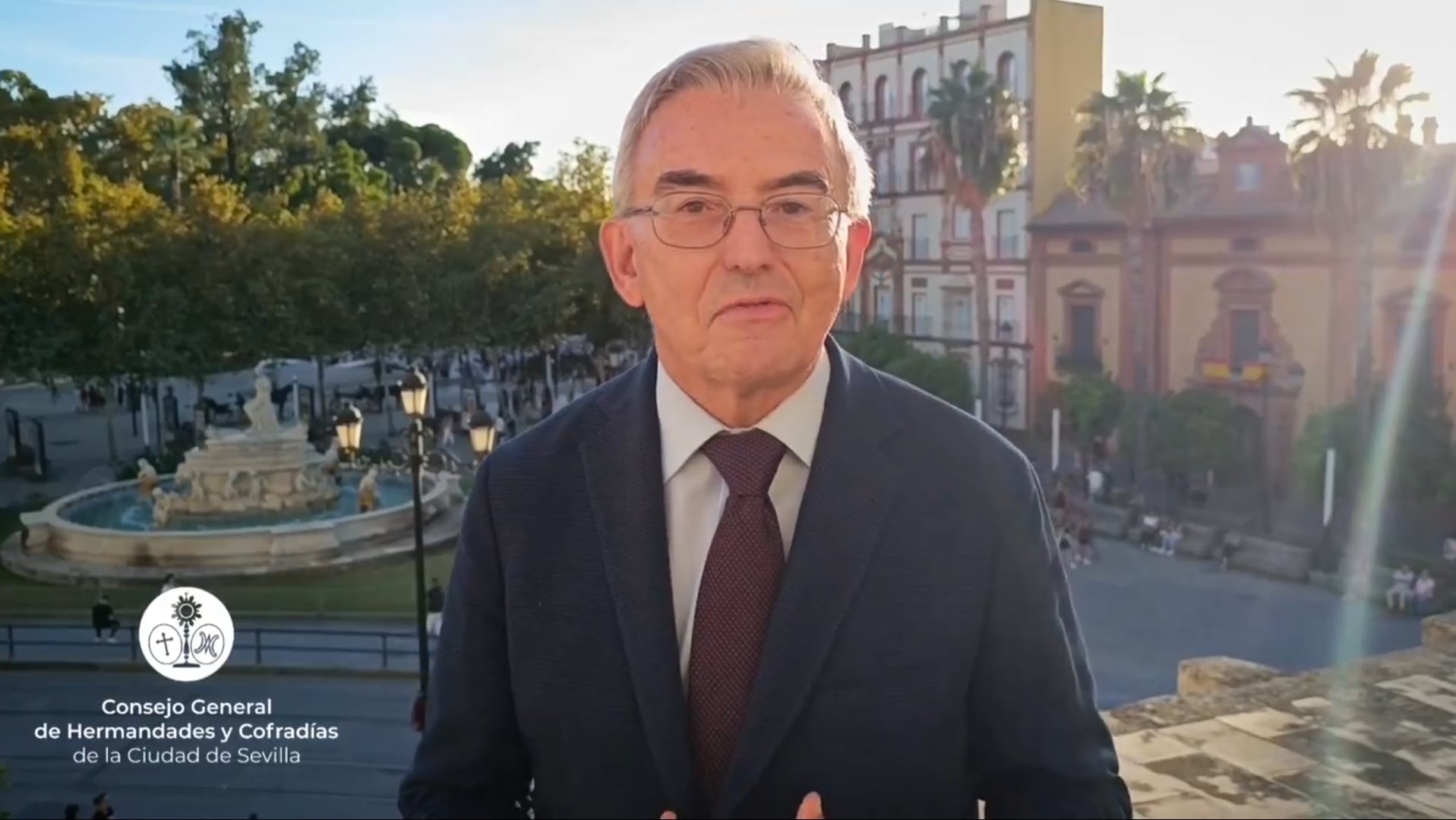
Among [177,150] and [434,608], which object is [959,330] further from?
[434,608]

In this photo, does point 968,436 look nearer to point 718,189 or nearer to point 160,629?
point 718,189

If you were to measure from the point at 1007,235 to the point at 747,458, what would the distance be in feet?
91.7

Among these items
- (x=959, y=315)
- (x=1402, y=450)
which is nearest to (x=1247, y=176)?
(x=1402, y=450)

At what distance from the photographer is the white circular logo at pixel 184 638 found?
505 inches

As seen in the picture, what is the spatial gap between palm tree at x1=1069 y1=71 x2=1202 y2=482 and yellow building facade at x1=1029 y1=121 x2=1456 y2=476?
801 millimetres

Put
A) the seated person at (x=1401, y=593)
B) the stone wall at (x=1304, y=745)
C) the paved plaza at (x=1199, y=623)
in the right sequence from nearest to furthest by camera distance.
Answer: the stone wall at (x=1304, y=745), the paved plaza at (x=1199, y=623), the seated person at (x=1401, y=593)

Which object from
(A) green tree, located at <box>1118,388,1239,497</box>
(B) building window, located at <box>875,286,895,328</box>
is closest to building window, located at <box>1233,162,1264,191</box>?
(A) green tree, located at <box>1118,388,1239,497</box>

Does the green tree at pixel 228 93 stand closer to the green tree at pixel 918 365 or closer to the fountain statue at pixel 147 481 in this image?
the fountain statue at pixel 147 481

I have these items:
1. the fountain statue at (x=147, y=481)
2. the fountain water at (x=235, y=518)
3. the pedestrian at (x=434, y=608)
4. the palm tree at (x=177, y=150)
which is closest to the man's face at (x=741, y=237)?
the pedestrian at (x=434, y=608)

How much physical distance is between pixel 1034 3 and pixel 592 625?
2710 cm

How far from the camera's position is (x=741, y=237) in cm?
202

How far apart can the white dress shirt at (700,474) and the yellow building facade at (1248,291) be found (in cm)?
2152

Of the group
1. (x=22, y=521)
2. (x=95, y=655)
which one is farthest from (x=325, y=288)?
(x=95, y=655)

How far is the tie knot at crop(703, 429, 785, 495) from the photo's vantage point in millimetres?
2131
